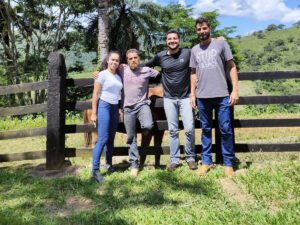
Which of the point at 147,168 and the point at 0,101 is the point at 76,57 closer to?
the point at 0,101

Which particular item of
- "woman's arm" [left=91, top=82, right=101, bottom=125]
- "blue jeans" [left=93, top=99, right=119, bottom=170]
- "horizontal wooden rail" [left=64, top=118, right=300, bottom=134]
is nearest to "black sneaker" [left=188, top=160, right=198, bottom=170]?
"horizontal wooden rail" [left=64, top=118, right=300, bottom=134]

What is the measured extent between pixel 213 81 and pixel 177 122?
0.86 m

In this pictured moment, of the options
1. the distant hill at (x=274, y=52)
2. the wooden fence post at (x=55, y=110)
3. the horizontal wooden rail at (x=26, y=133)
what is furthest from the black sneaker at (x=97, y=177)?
the distant hill at (x=274, y=52)

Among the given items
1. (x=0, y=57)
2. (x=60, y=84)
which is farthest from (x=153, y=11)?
(x=60, y=84)

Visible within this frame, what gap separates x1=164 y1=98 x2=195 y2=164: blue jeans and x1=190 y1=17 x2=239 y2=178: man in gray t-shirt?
0.15 meters

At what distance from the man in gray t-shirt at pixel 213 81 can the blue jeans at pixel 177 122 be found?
150 millimetres

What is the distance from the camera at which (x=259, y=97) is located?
4512 mm

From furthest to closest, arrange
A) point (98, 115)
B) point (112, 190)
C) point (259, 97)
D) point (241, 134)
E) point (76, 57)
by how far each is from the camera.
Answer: point (76, 57), point (241, 134), point (259, 97), point (98, 115), point (112, 190)

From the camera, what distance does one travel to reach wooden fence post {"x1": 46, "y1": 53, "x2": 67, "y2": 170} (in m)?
4.62

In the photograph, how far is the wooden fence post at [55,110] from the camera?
15.1 ft

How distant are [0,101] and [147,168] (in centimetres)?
1707

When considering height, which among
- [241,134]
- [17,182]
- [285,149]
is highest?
[285,149]

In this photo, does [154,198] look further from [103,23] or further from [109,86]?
[103,23]

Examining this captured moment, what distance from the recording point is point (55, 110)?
462 centimetres
